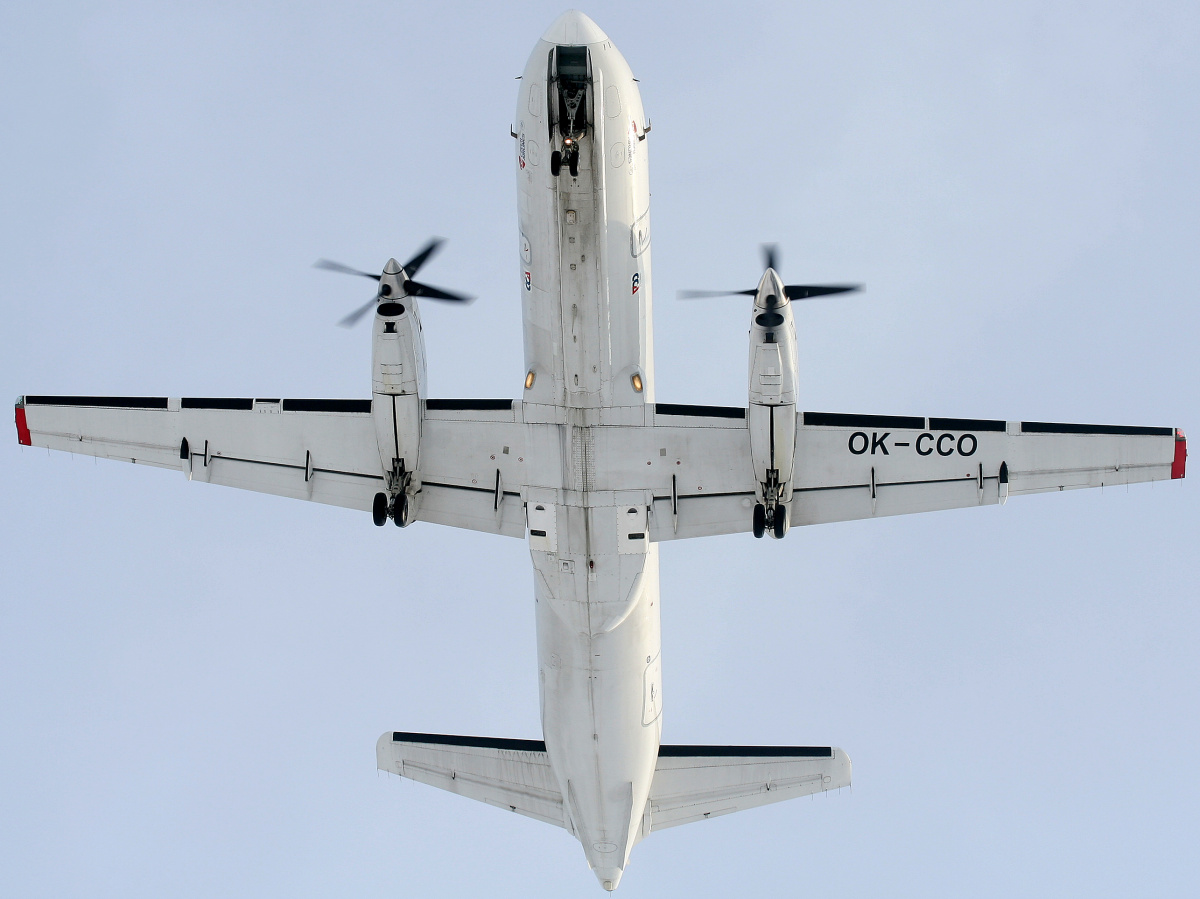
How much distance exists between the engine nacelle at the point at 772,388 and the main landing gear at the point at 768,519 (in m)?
0.15

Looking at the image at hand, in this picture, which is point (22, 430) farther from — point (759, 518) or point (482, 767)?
point (759, 518)

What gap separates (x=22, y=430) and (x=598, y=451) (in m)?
13.0

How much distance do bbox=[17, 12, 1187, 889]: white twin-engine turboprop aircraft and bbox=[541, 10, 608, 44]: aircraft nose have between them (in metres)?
0.04

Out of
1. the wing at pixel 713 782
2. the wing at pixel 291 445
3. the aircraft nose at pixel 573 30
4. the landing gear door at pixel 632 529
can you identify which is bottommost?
the wing at pixel 713 782

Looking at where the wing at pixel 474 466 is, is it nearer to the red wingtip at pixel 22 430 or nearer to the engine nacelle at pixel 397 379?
the engine nacelle at pixel 397 379

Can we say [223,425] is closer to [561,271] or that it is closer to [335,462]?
[335,462]

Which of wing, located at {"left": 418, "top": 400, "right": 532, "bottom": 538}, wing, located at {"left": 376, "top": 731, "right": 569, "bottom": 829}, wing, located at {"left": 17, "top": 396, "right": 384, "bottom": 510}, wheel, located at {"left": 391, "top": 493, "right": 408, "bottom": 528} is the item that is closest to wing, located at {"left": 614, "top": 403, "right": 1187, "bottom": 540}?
wing, located at {"left": 418, "top": 400, "right": 532, "bottom": 538}

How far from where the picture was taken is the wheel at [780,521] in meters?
27.0

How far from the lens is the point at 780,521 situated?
27047mm

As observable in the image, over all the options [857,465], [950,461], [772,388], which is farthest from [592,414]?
[950,461]

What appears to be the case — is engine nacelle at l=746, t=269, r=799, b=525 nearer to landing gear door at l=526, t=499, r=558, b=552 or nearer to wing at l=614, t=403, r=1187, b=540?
wing at l=614, t=403, r=1187, b=540

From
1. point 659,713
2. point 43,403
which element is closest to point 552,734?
point 659,713

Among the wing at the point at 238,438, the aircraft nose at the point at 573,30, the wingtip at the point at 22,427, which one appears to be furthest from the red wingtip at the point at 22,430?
the aircraft nose at the point at 573,30

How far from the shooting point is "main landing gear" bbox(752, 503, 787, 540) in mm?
26891
